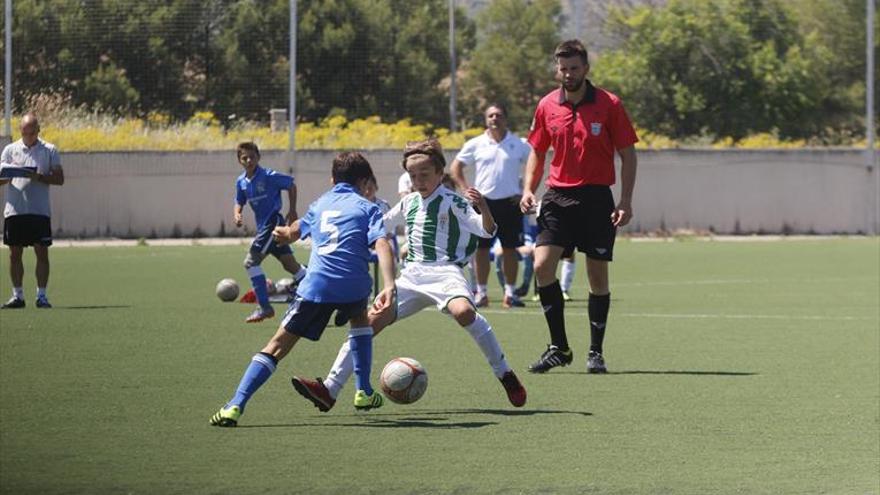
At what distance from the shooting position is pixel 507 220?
707 inches

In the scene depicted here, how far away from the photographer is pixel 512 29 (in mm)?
47562

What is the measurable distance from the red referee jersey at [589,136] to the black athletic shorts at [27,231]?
24.7 feet

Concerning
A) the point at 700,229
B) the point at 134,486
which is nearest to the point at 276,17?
the point at 700,229

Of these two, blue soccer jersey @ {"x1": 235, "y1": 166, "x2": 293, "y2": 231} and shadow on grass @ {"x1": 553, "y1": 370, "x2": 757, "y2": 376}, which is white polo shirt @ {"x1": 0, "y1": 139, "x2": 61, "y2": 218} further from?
shadow on grass @ {"x1": 553, "y1": 370, "x2": 757, "y2": 376}

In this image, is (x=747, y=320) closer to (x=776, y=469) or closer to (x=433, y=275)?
(x=433, y=275)

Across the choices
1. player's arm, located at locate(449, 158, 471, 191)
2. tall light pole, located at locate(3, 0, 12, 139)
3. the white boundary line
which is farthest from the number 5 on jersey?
tall light pole, located at locate(3, 0, 12, 139)

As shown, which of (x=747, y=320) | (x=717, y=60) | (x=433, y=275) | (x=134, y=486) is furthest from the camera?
(x=717, y=60)

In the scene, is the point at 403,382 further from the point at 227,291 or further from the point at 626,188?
the point at 227,291

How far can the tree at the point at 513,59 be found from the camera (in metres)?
40.4

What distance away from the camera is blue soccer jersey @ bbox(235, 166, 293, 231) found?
16688mm

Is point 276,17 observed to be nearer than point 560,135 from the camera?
No

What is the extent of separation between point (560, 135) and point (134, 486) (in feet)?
17.2

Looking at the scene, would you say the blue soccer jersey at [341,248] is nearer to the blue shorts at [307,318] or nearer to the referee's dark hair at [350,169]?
the blue shorts at [307,318]

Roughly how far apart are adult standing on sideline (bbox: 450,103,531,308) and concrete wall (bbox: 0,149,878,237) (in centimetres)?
1387
